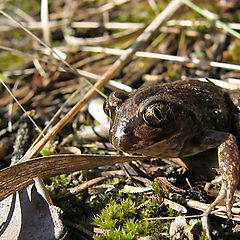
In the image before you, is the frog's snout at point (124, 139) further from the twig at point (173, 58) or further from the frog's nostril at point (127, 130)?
the twig at point (173, 58)

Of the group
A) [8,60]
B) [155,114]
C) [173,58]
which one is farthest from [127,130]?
[8,60]

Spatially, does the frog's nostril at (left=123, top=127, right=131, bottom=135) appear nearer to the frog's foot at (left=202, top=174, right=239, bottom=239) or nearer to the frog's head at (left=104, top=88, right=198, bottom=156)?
the frog's head at (left=104, top=88, right=198, bottom=156)

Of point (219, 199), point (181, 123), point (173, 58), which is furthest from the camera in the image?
point (173, 58)

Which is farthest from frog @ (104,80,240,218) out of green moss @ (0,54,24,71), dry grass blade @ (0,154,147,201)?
green moss @ (0,54,24,71)

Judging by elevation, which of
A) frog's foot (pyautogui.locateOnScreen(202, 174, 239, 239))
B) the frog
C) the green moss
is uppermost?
the green moss

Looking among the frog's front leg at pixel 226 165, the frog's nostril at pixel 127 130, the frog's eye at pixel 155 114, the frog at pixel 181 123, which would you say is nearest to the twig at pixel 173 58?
the frog at pixel 181 123

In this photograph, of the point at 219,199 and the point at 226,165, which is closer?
the point at 219,199

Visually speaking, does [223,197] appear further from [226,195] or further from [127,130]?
[127,130]
